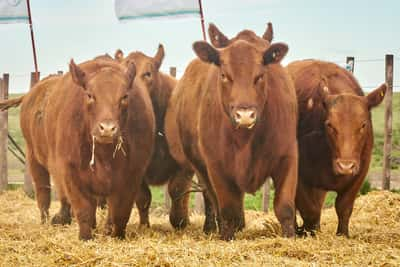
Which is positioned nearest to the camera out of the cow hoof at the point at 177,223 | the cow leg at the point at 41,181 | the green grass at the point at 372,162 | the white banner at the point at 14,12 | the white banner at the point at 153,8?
the cow hoof at the point at 177,223

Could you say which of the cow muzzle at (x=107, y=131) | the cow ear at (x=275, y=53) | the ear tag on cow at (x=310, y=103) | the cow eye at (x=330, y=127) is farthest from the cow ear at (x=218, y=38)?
the cow muzzle at (x=107, y=131)

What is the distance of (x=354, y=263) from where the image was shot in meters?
6.23

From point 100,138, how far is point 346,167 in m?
2.24

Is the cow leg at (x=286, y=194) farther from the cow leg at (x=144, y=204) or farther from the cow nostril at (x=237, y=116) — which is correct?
the cow leg at (x=144, y=204)

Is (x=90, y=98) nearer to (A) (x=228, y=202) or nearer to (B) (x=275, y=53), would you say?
(A) (x=228, y=202)

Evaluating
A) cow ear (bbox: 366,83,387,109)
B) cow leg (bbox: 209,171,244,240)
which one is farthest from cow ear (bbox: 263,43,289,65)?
cow leg (bbox: 209,171,244,240)

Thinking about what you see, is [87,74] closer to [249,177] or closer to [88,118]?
[88,118]

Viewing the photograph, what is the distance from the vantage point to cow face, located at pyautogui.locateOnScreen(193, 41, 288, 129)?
6.73 metres

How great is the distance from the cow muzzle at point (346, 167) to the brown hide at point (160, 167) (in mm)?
2908

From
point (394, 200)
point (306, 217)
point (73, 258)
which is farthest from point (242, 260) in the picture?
point (394, 200)

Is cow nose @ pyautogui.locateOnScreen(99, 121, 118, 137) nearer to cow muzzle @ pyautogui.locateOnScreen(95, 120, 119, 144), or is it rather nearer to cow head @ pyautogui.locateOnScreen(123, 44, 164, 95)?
cow muzzle @ pyautogui.locateOnScreen(95, 120, 119, 144)

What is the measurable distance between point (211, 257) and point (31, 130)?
4664mm

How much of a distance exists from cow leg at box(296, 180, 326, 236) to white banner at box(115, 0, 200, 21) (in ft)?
15.7

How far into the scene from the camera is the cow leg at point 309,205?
823cm
